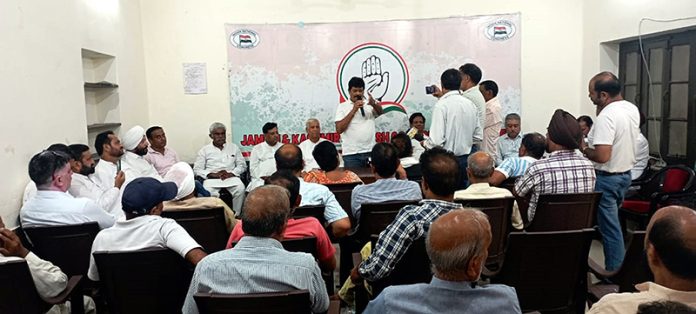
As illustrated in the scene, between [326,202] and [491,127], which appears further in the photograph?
[491,127]

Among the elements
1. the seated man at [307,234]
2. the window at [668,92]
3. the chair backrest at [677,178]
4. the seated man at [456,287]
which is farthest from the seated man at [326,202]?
the window at [668,92]

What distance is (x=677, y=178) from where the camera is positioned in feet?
14.1

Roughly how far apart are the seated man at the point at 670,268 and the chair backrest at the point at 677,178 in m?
3.29

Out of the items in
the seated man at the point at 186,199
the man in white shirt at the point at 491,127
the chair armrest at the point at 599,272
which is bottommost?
the chair armrest at the point at 599,272

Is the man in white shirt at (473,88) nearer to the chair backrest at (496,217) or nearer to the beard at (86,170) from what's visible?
the chair backrest at (496,217)

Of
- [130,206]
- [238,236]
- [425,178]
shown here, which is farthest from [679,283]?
[130,206]

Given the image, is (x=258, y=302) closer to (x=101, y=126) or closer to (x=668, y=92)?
(x=101, y=126)

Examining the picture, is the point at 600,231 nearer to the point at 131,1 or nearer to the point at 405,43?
the point at 405,43

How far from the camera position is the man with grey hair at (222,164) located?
5.79m

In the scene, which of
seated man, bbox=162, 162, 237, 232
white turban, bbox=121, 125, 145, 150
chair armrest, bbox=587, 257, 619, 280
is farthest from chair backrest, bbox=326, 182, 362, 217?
white turban, bbox=121, 125, 145, 150

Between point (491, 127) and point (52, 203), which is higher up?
point (491, 127)

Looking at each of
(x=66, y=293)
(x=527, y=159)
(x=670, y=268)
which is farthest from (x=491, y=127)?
(x=66, y=293)

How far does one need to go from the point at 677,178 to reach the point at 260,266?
12.9ft

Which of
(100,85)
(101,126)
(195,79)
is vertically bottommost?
(101,126)
